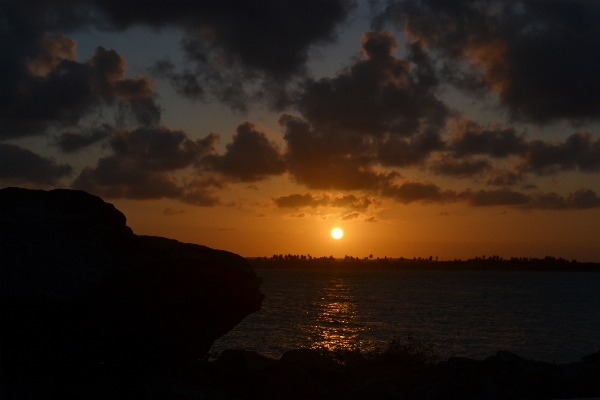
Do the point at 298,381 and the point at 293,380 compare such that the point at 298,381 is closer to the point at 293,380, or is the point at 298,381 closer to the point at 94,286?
the point at 293,380

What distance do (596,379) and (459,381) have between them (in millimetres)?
4619

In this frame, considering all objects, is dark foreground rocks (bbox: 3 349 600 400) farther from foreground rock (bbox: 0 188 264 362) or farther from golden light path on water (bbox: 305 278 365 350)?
golden light path on water (bbox: 305 278 365 350)

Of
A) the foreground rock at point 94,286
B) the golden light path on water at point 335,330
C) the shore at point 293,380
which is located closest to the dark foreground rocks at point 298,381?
the shore at point 293,380

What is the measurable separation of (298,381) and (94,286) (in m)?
6.31

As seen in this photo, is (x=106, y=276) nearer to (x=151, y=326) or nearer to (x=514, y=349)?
(x=151, y=326)

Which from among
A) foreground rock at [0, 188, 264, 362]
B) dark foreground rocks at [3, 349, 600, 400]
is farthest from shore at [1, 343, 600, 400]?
foreground rock at [0, 188, 264, 362]

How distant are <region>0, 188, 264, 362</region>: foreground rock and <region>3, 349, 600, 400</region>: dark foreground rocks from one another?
0.47m

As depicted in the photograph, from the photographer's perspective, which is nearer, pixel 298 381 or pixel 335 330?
pixel 298 381

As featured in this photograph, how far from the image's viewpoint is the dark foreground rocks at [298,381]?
12.3 meters

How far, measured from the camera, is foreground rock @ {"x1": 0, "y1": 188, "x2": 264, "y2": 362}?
11570 millimetres

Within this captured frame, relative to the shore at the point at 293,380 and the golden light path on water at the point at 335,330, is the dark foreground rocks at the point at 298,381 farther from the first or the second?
the golden light path on water at the point at 335,330

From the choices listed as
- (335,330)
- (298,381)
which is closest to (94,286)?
(298,381)

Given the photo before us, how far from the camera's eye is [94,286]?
479 inches

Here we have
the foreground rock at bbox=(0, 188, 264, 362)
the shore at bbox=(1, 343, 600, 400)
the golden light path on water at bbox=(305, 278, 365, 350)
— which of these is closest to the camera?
the foreground rock at bbox=(0, 188, 264, 362)
